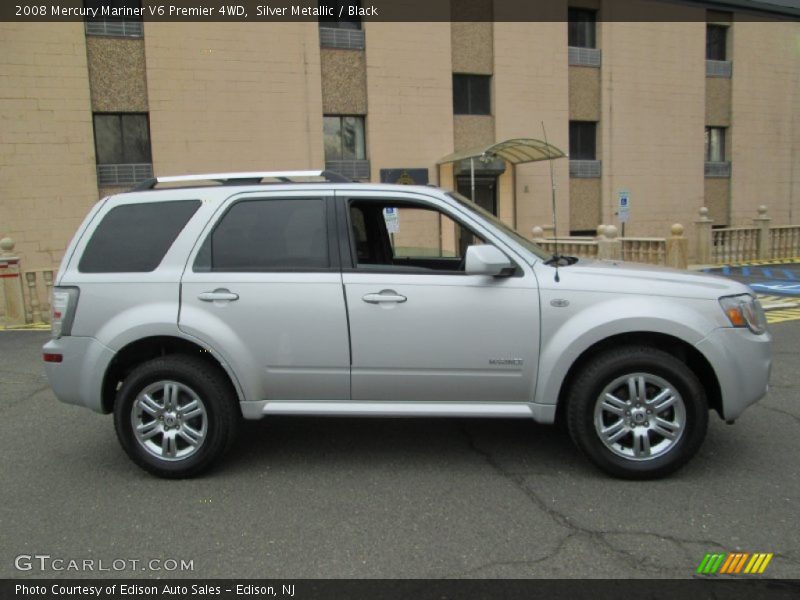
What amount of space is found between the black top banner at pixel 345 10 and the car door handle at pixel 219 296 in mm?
14661

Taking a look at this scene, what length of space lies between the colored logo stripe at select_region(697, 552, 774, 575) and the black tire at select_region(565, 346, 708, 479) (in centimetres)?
87

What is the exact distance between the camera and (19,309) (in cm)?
1234

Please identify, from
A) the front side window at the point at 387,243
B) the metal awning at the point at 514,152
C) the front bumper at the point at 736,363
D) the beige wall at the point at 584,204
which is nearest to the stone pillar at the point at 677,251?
the metal awning at the point at 514,152

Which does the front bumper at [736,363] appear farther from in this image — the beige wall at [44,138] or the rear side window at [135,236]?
the beige wall at [44,138]

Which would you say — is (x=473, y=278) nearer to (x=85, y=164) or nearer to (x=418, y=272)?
(x=418, y=272)

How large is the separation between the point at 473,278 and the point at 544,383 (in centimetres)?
79

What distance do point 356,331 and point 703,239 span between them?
686 inches

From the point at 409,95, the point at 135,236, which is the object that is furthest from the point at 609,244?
the point at 135,236

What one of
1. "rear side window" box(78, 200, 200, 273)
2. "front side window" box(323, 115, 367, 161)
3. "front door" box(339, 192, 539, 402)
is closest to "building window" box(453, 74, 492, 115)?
"front side window" box(323, 115, 367, 161)

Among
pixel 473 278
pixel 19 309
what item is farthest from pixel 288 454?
pixel 19 309

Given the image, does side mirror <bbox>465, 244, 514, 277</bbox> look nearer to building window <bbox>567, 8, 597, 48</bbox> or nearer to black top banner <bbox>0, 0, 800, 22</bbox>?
black top banner <bbox>0, 0, 800, 22</bbox>

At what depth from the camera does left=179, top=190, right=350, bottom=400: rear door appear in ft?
13.8

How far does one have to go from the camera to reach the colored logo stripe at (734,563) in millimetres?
3100

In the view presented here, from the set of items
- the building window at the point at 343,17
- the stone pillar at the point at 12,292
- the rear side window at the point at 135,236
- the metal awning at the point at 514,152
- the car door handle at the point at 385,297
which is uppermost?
the building window at the point at 343,17
